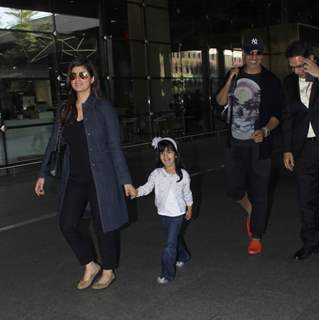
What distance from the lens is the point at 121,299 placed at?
14.2 ft

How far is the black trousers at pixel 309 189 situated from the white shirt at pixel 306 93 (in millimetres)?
79

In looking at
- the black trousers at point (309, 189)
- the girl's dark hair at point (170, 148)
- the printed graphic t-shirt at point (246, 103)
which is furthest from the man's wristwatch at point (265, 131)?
the girl's dark hair at point (170, 148)

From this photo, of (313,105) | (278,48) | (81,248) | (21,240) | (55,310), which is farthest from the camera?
(278,48)

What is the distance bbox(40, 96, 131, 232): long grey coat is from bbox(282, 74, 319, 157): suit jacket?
159 centimetres

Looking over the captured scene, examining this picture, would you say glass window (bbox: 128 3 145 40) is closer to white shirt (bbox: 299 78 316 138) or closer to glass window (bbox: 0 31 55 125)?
glass window (bbox: 0 31 55 125)

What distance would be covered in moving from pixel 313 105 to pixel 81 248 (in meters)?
2.31

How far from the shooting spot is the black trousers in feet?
16.3

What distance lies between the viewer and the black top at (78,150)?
439 cm

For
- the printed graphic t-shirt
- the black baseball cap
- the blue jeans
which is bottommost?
the blue jeans

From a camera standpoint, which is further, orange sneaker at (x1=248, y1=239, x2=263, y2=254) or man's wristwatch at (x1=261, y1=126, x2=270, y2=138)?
orange sneaker at (x1=248, y1=239, x2=263, y2=254)

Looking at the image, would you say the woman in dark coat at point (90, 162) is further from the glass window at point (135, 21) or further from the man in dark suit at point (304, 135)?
Answer: the glass window at point (135, 21)

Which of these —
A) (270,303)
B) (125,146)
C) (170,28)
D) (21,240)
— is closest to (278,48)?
(170,28)

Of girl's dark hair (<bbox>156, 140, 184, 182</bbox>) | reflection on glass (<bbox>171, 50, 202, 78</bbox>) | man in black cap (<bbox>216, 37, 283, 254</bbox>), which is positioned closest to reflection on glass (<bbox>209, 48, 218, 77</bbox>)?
reflection on glass (<bbox>171, 50, 202, 78</bbox>)

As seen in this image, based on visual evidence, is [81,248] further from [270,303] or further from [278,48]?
[278,48]
